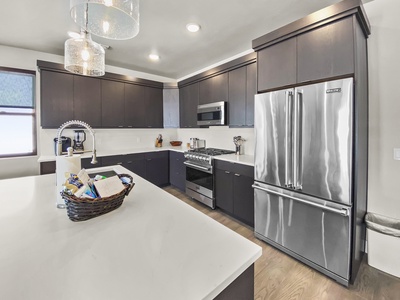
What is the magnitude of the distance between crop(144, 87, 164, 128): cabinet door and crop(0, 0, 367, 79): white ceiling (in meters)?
0.84

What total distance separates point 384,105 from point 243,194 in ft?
6.11

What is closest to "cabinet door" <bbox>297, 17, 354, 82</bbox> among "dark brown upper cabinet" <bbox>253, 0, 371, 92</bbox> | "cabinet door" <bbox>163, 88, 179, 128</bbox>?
"dark brown upper cabinet" <bbox>253, 0, 371, 92</bbox>

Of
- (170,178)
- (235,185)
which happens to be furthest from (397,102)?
(170,178)

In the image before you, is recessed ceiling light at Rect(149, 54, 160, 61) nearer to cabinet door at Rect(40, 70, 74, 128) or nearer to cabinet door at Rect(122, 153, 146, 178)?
cabinet door at Rect(40, 70, 74, 128)

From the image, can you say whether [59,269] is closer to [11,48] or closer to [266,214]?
[266,214]

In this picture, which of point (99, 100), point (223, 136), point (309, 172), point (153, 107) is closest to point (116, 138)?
point (99, 100)

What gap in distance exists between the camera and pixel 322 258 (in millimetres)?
1865

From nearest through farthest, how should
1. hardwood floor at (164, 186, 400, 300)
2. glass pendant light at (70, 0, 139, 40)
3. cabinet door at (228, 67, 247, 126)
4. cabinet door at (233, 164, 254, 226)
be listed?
1. glass pendant light at (70, 0, 139, 40)
2. hardwood floor at (164, 186, 400, 300)
3. cabinet door at (233, 164, 254, 226)
4. cabinet door at (228, 67, 247, 126)

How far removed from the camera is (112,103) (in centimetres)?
388

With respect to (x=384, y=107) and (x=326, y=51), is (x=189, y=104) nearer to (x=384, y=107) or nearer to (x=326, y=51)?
(x=326, y=51)

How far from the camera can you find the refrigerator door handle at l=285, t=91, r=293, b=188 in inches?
79.6

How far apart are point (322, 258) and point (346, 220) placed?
0.46 meters

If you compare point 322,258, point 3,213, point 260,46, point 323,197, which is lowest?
point 322,258

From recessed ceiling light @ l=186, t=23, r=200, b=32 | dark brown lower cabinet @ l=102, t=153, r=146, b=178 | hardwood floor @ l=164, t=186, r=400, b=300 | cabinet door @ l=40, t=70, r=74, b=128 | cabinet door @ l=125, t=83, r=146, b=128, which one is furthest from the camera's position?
cabinet door @ l=125, t=83, r=146, b=128
